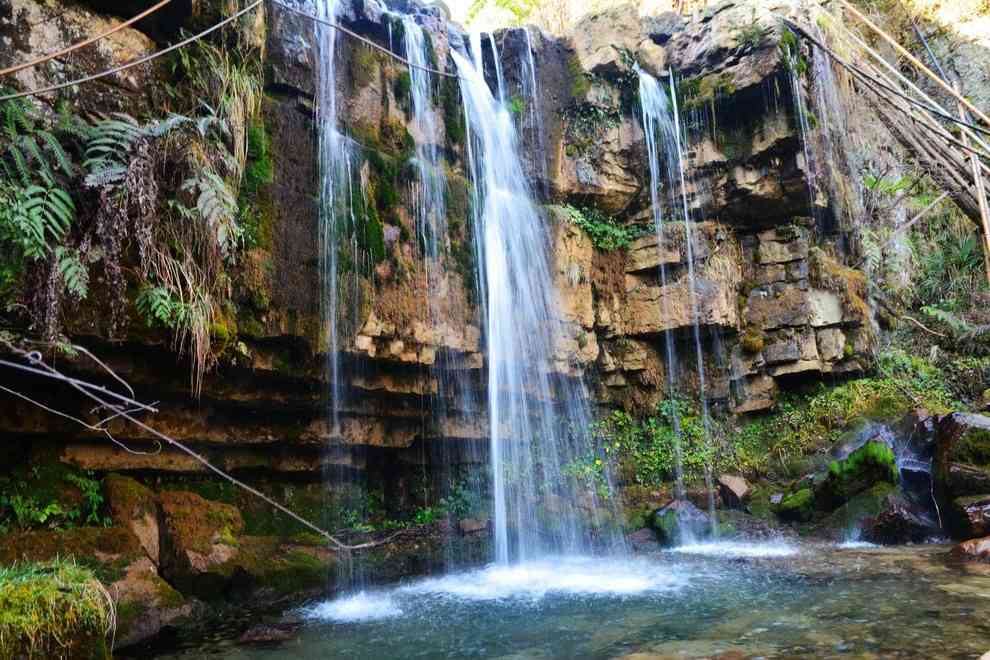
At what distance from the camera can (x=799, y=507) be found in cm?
982

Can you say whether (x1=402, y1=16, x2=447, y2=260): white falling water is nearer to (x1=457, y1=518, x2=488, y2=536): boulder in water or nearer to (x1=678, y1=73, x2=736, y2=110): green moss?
(x1=457, y1=518, x2=488, y2=536): boulder in water

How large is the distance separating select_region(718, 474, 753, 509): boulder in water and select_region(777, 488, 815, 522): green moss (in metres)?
0.63

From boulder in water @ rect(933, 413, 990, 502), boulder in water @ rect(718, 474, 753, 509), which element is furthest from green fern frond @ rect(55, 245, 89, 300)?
boulder in water @ rect(933, 413, 990, 502)

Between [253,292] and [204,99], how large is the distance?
6.91ft

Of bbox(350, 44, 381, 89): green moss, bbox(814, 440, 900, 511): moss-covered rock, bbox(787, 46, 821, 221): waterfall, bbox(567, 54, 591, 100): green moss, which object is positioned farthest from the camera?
bbox(567, 54, 591, 100): green moss

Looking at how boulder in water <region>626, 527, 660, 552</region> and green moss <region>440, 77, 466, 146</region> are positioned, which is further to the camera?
boulder in water <region>626, 527, 660, 552</region>

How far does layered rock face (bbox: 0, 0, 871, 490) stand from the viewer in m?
6.79

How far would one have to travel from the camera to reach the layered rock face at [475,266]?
6.79 meters

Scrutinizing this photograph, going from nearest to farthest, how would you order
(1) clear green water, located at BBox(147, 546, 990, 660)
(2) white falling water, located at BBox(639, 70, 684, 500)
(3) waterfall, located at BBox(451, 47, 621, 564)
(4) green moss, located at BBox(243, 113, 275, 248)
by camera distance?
(1) clear green water, located at BBox(147, 546, 990, 660) → (4) green moss, located at BBox(243, 113, 275, 248) → (3) waterfall, located at BBox(451, 47, 621, 564) → (2) white falling water, located at BBox(639, 70, 684, 500)

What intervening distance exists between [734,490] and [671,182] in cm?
574

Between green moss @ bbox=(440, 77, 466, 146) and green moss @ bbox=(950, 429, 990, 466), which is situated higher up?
green moss @ bbox=(440, 77, 466, 146)

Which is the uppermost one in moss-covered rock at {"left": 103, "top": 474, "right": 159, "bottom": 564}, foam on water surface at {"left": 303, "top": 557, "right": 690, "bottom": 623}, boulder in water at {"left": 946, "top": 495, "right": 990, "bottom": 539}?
moss-covered rock at {"left": 103, "top": 474, "right": 159, "bottom": 564}

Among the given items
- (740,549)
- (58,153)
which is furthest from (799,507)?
(58,153)

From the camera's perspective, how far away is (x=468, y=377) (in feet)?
29.7
